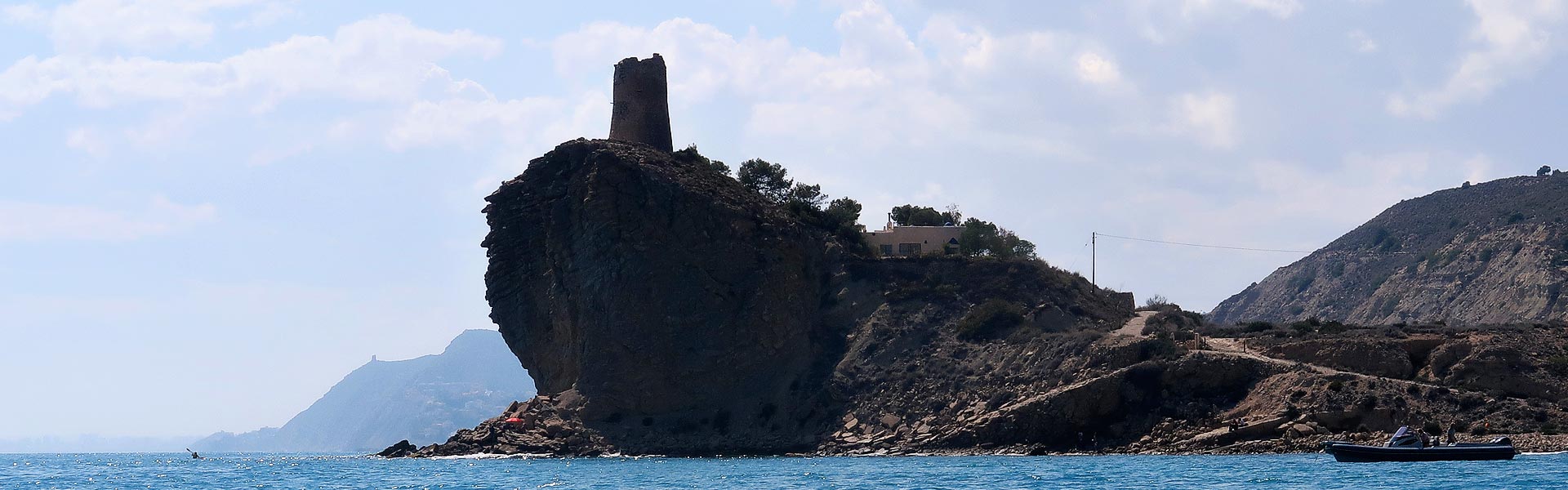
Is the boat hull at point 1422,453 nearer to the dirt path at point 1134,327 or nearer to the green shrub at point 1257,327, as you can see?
the dirt path at point 1134,327

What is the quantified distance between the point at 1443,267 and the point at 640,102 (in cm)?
7034

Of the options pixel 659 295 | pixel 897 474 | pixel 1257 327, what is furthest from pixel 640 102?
pixel 897 474

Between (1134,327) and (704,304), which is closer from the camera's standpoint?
(1134,327)

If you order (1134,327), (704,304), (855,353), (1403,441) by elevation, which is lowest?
(1403,441)

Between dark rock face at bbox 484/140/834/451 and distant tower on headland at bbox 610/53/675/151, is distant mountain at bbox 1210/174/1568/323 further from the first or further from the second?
distant tower on headland at bbox 610/53/675/151

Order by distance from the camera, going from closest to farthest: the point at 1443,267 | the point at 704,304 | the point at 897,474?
the point at 897,474 < the point at 704,304 < the point at 1443,267

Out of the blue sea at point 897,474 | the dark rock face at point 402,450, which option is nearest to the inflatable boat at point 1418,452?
the blue sea at point 897,474

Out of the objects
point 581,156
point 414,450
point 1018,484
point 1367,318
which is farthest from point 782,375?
point 1367,318

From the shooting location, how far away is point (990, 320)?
8081cm

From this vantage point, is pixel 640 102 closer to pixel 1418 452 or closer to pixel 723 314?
pixel 723 314

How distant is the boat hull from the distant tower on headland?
45390mm

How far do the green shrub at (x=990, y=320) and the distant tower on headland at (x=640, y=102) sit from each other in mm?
19409

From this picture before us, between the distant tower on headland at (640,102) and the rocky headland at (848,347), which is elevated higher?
the distant tower on headland at (640,102)

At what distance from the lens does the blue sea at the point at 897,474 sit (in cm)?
4538
